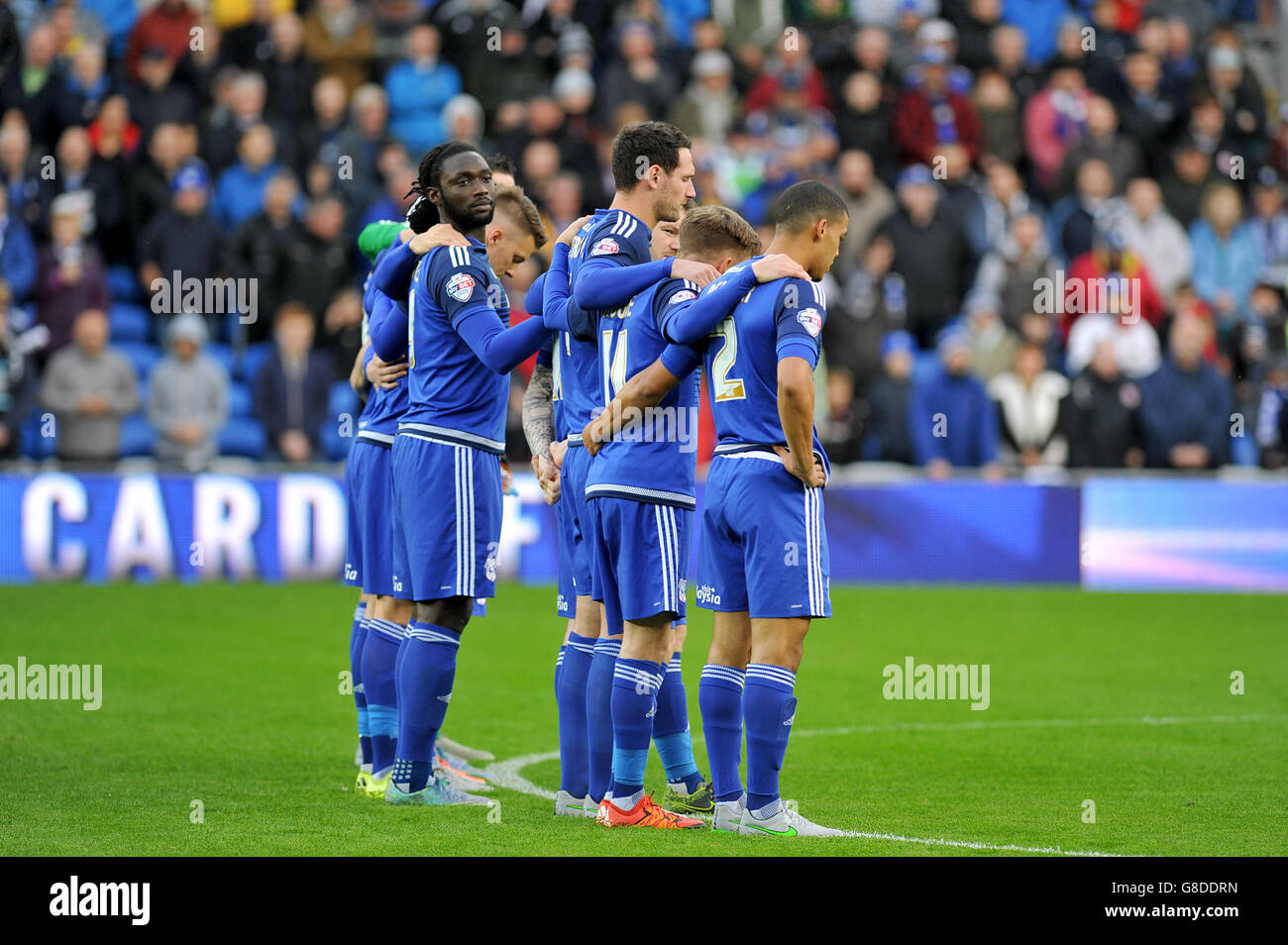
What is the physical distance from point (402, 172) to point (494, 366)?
11302 millimetres

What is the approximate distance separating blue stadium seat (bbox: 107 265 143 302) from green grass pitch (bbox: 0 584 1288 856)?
169 inches

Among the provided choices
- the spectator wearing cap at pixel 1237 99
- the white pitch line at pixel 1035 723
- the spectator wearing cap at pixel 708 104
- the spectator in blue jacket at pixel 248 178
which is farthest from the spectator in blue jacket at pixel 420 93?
the white pitch line at pixel 1035 723

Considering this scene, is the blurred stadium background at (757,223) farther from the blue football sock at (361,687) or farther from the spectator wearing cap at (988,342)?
the blue football sock at (361,687)

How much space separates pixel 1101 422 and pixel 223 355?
337 inches

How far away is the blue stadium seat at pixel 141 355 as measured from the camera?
1784 centimetres

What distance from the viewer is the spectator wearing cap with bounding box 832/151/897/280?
18453 mm

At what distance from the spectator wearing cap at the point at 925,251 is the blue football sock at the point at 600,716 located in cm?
1173

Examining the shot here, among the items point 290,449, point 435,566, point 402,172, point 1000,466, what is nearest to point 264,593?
point 290,449

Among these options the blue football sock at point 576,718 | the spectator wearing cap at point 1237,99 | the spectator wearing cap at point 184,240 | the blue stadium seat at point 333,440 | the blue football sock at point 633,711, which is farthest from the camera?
the spectator wearing cap at point 1237,99

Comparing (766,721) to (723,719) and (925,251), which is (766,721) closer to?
(723,719)

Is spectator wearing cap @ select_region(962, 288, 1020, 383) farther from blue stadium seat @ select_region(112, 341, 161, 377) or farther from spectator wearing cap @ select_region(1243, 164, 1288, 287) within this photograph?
blue stadium seat @ select_region(112, 341, 161, 377)

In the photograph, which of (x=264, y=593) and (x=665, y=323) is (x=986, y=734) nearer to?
(x=665, y=323)

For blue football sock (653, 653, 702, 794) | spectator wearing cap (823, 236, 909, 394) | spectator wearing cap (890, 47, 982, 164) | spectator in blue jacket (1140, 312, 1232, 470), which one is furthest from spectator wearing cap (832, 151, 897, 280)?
blue football sock (653, 653, 702, 794)

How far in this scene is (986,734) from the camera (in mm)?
9492
